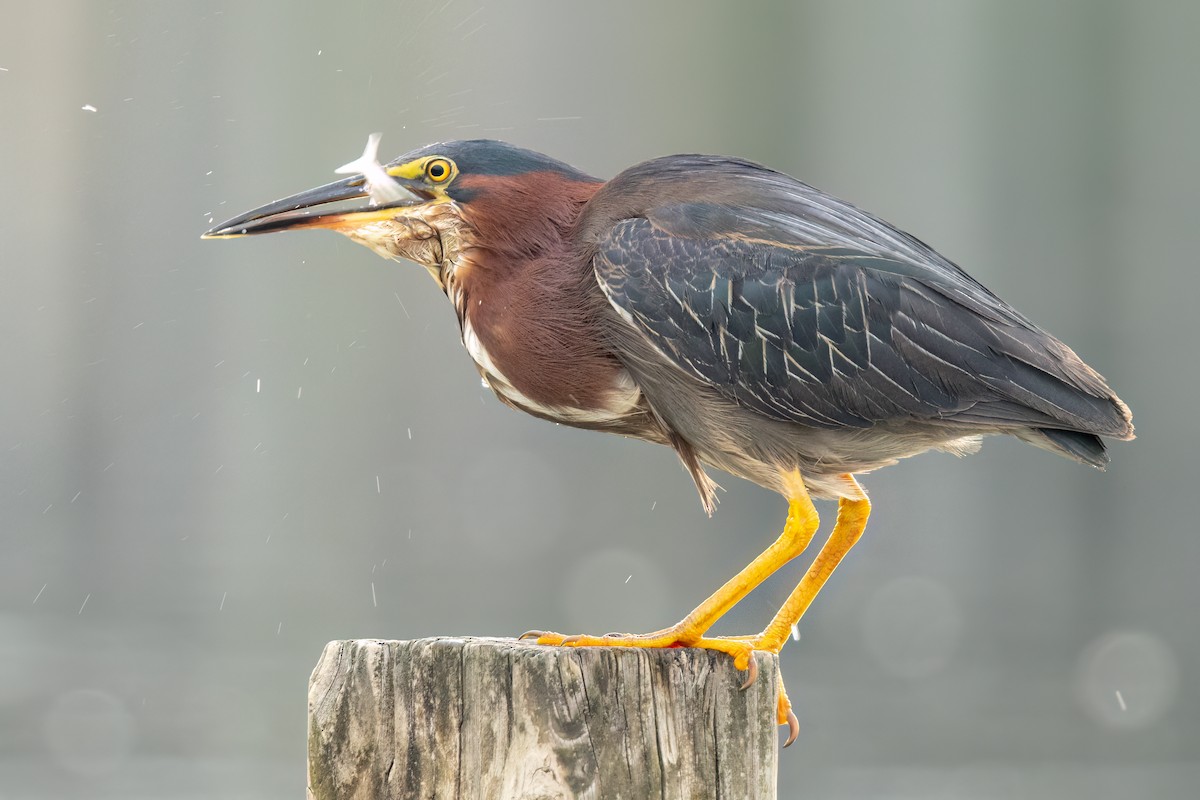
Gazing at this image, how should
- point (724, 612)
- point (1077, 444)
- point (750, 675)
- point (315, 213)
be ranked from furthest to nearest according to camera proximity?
point (315, 213) → point (1077, 444) → point (724, 612) → point (750, 675)

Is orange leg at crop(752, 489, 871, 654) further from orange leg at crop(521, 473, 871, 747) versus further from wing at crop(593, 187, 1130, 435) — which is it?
wing at crop(593, 187, 1130, 435)

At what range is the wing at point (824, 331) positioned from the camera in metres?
3.17

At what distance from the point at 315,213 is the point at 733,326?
3.55 feet

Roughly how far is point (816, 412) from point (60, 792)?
23.5ft

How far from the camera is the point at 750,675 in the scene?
2664 mm

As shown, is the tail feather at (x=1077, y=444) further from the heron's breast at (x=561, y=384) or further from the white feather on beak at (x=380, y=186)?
the white feather on beak at (x=380, y=186)

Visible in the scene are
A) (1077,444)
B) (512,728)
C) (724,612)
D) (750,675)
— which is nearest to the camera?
(512,728)

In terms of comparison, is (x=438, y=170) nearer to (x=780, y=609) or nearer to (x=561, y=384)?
(x=561, y=384)

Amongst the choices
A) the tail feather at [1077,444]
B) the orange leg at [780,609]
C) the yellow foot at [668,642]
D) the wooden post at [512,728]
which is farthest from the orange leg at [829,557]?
the wooden post at [512,728]

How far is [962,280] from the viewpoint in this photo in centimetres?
342

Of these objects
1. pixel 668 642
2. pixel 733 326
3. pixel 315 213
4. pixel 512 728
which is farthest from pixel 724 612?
pixel 315 213

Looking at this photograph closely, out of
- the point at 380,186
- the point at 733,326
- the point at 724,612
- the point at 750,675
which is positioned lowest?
the point at 724,612

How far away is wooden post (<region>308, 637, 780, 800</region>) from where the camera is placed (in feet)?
8.22

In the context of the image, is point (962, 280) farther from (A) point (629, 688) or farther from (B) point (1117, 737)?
(B) point (1117, 737)
